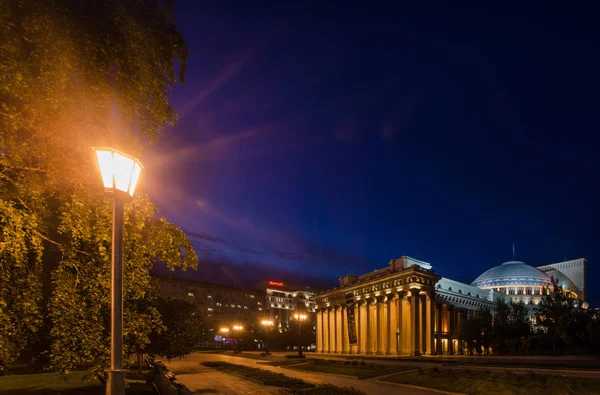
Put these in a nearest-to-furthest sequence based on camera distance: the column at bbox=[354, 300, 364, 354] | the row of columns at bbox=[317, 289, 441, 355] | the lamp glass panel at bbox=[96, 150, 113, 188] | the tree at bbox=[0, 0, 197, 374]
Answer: the lamp glass panel at bbox=[96, 150, 113, 188], the tree at bbox=[0, 0, 197, 374], the row of columns at bbox=[317, 289, 441, 355], the column at bbox=[354, 300, 364, 354]

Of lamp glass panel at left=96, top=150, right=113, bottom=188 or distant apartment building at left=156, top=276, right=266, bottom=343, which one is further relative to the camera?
distant apartment building at left=156, top=276, right=266, bottom=343

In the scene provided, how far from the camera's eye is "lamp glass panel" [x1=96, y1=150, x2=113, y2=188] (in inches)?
236

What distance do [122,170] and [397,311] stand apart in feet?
245

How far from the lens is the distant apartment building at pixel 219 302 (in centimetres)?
14088

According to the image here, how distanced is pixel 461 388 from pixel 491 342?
176ft

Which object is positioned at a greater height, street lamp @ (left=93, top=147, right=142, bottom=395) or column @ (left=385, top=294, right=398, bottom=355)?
street lamp @ (left=93, top=147, right=142, bottom=395)

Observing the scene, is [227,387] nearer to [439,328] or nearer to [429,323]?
[429,323]

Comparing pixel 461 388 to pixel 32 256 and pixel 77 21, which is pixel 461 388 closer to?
pixel 32 256

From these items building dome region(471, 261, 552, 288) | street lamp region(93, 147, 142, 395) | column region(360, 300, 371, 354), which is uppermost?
street lamp region(93, 147, 142, 395)

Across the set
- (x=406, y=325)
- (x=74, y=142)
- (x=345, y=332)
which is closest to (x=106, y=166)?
(x=74, y=142)

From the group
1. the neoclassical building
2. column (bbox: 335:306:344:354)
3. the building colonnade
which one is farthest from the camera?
column (bbox: 335:306:344:354)

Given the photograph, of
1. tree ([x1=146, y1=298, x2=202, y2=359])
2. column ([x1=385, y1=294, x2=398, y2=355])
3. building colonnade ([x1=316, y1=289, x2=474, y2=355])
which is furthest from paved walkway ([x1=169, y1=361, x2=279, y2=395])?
column ([x1=385, y1=294, x2=398, y2=355])

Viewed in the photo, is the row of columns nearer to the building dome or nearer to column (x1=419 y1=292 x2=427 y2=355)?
column (x1=419 y1=292 x2=427 y2=355)

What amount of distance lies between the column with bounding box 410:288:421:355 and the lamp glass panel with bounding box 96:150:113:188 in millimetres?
71332
